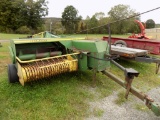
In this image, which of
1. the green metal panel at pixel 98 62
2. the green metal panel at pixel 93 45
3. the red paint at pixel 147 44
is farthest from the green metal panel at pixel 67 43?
the red paint at pixel 147 44

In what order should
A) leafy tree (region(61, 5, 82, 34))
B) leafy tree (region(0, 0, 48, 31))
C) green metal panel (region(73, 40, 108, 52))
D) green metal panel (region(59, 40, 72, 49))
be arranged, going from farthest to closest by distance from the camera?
leafy tree (region(61, 5, 82, 34)), leafy tree (region(0, 0, 48, 31)), green metal panel (region(59, 40, 72, 49)), green metal panel (region(73, 40, 108, 52))

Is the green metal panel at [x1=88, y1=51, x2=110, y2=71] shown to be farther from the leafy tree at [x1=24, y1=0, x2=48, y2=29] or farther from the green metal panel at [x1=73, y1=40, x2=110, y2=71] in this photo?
the leafy tree at [x1=24, y1=0, x2=48, y2=29]

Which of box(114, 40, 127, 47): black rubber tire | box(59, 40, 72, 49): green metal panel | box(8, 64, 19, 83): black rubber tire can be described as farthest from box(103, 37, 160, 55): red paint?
box(8, 64, 19, 83): black rubber tire

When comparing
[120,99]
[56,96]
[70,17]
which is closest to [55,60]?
[56,96]

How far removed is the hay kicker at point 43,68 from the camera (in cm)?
330

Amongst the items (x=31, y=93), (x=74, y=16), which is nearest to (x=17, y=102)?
(x=31, y=93)

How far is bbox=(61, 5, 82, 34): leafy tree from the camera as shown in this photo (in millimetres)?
36513

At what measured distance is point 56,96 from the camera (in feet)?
11.4

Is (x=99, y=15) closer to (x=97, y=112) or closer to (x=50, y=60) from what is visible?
(x=50, y=60)

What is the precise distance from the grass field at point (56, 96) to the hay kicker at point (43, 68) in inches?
12.7

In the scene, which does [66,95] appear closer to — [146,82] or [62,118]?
[62,118]

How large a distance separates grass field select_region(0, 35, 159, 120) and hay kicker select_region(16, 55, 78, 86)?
1.06 ft

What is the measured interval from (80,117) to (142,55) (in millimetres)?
3401

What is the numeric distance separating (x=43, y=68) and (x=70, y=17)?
1421 inches
